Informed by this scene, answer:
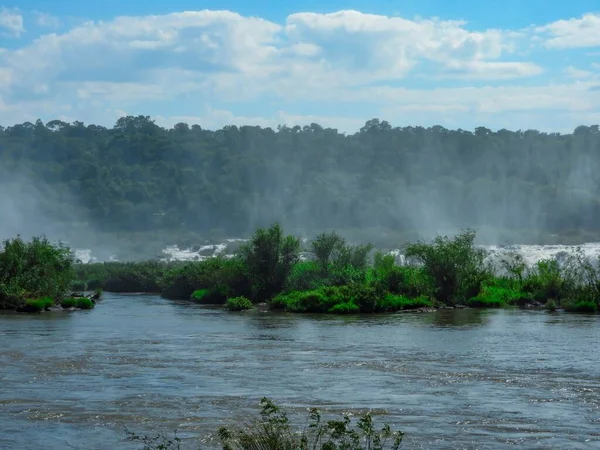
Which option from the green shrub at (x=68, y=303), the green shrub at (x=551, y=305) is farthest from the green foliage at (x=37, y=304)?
the green shrub at (x=551, y=305)

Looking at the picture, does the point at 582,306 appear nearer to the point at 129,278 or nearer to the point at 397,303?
the point at 397,303

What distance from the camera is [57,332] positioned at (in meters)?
43.5

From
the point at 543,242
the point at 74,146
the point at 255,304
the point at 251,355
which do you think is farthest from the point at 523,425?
the point at 74,146

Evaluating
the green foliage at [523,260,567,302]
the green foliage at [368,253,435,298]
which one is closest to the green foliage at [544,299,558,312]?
the green foliage at [523,260,567,302]

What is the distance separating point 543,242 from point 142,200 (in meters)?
68.5

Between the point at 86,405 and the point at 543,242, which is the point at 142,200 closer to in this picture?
the point at 543,242

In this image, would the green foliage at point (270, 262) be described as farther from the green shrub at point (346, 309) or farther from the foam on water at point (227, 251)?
the foam on water at point (227, 251)

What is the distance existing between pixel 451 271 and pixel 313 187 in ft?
383

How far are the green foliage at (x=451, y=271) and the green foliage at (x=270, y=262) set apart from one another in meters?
8.25

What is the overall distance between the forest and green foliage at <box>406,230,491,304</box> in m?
79.1

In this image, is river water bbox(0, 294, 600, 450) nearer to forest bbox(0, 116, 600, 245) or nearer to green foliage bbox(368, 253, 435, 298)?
green foliage bbox(368, 253, 435, 298)

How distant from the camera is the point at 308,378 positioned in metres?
28.8

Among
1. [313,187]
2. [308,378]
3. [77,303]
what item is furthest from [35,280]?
[313,187]

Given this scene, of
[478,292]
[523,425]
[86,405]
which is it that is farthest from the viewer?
[478,292]
